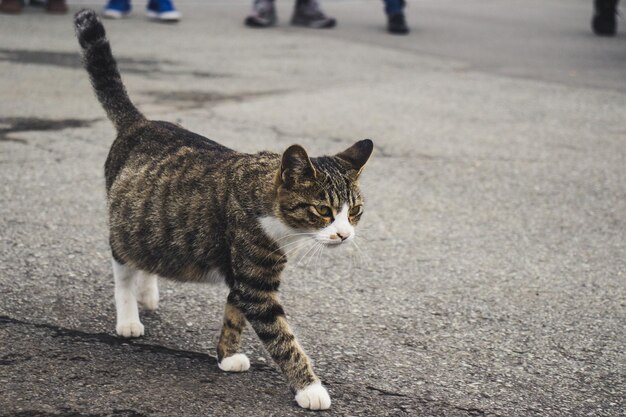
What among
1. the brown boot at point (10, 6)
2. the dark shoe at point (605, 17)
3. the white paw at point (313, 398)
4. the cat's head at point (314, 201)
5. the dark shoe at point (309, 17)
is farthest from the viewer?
the dark shoe at point (605, 17)

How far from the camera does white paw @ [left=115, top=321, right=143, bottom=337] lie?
11.4 ft

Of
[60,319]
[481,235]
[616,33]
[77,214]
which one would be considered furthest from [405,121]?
[616,33]

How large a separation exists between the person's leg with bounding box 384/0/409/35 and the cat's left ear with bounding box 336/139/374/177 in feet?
26.2

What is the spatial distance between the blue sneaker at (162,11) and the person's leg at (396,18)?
2.51m

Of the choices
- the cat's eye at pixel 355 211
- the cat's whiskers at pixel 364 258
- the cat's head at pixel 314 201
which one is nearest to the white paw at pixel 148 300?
the cat's head at pixel 314 201

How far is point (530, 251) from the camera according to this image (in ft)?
15.7

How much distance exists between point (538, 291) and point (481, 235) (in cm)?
77

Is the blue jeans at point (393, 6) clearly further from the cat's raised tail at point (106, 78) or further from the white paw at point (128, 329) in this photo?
the white paw at point (128, 329)

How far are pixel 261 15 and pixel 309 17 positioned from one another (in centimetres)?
68

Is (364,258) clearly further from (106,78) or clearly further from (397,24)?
(397,24)

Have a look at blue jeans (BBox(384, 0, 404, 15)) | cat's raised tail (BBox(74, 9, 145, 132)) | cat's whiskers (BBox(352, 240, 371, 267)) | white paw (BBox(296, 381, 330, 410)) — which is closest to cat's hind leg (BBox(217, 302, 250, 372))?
white paw (BBox(296, 381, 330, 410))

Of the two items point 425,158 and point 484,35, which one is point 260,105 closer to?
point 425,158

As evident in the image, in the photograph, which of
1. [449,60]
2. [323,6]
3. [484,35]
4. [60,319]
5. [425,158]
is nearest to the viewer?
[60,319]

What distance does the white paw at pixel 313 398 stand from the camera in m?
3.03
